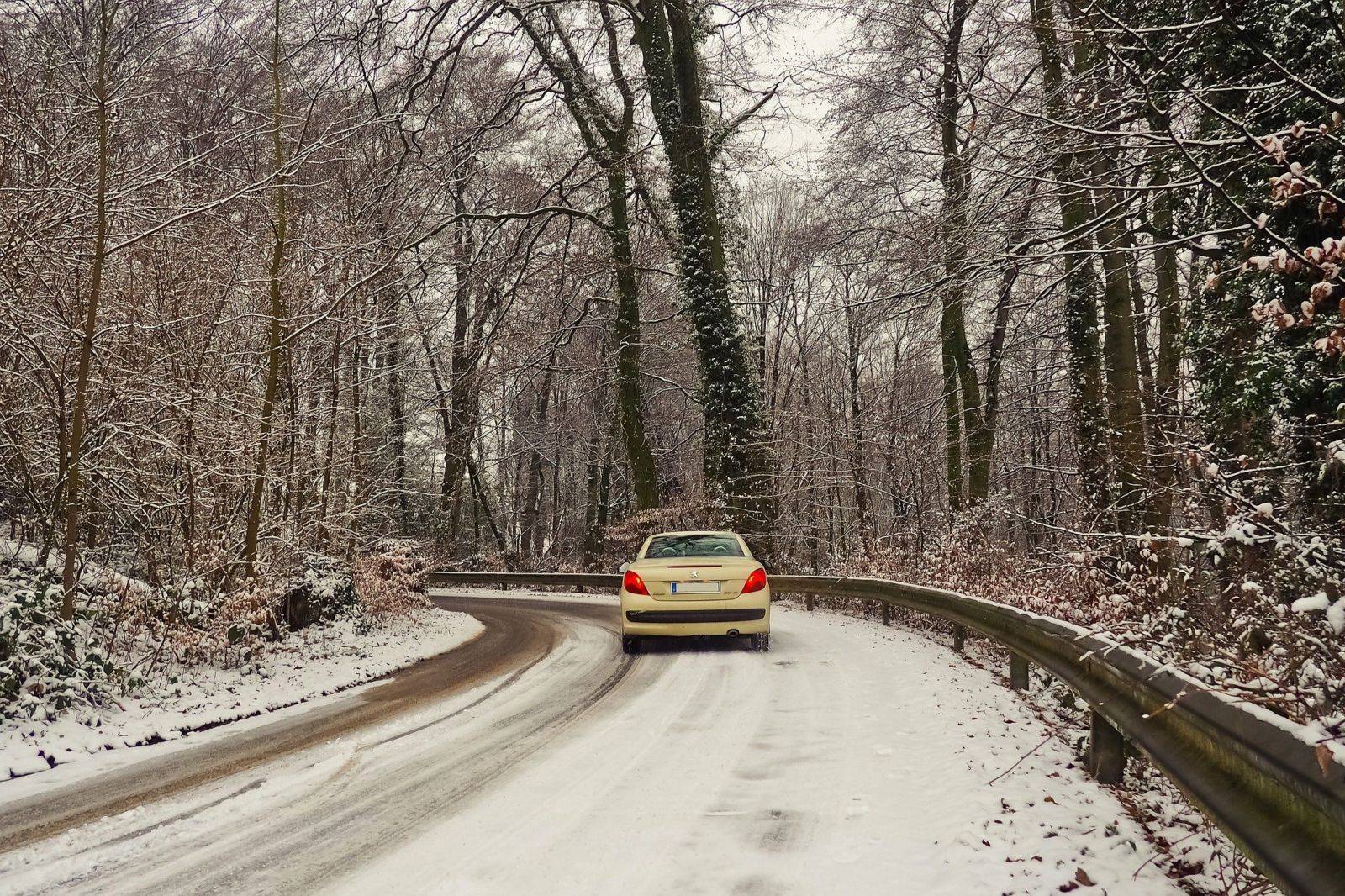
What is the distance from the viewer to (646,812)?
463 cm

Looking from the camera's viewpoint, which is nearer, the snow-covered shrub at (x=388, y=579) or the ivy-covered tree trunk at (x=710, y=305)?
the snow-covered shrub at (x=388, y=579)

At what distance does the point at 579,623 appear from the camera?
15.4m

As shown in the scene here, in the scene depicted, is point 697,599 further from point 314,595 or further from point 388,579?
point 388,579

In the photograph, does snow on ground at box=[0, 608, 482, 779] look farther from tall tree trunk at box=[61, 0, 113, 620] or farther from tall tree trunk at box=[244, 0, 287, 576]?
tall tree trunk at box=[244, 0, 287, 576]

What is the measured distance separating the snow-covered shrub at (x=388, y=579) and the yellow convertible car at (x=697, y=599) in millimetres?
5057

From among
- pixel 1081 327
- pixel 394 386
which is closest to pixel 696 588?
pixel 1081 327

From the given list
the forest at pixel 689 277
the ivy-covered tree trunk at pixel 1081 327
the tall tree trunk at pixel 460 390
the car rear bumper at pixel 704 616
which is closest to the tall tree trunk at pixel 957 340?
the forest at pixel 689 277

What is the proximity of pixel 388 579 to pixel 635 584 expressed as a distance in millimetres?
5581

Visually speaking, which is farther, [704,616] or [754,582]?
[754,582]

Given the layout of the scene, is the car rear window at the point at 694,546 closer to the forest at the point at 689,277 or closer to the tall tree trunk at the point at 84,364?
the forest at the point at 689,277

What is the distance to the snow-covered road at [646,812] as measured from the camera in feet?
12.4

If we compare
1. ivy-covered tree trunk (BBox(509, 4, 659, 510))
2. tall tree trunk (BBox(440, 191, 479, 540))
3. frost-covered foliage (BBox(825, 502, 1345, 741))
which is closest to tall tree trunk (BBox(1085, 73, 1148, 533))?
frost-covered foliage (BBox(825, 502, 1345, 741))

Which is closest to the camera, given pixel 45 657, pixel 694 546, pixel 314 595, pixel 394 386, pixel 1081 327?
pixel 45 657

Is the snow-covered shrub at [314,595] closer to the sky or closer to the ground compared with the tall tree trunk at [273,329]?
closer to the ground
